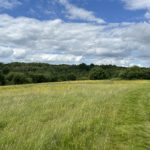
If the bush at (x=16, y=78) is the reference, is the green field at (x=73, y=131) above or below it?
above

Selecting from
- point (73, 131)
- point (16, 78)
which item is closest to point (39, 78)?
point (16, 78)

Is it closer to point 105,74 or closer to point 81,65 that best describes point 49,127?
point 105,74

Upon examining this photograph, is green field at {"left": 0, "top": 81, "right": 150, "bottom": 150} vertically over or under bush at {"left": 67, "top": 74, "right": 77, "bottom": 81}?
over

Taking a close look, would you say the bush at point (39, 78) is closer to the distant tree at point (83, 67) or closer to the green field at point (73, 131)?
the distant tree at point (83, 67)

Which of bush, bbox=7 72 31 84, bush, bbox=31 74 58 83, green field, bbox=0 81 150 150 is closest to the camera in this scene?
green field, bbox=0 81 150 150

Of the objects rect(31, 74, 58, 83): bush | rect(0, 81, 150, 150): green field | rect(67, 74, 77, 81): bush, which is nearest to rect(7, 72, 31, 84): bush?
rect(31, 74, 58, 83): bush

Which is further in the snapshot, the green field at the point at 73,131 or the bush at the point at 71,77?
the bush at the point at 71,77

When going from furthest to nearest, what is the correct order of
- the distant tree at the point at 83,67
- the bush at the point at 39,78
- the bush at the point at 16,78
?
the distant tree at the point at 83,67 < the bush at the point at 39,78 < the bush at the point at 16,78

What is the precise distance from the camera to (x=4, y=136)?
26.3 ft

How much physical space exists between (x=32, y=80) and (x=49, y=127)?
79752 mm

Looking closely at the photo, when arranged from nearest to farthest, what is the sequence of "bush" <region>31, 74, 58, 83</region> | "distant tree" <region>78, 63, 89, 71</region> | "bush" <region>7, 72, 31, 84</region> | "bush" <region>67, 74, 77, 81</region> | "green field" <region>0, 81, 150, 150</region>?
1. "green field" <region>0, 81, 150, 150</region>
2. "bush" <region>7, 72, 31, 84</region>
3. "bush" <region>31, 74, 58, 83</region>
4. "bush" <region>67, 74, 77, 81</region>
5. "distant tree" <region>78, 63, 89, 71</region>

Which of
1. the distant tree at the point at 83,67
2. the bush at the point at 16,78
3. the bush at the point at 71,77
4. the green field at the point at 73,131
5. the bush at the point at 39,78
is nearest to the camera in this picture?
the green field at the point at 73,131

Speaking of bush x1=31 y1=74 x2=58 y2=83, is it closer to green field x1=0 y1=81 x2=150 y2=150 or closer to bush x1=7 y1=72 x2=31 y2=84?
bush x1=7 y1=72 x2=31 y2=84

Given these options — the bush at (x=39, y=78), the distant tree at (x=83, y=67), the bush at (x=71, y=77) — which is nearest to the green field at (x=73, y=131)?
the bush at (x=39, y=78)
